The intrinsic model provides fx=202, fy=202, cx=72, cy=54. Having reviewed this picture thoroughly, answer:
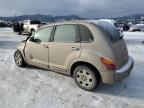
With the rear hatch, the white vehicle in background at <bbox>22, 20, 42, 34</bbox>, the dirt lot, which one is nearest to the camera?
the dirt lot

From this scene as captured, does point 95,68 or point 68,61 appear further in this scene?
point 68,61

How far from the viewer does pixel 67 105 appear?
455 cm

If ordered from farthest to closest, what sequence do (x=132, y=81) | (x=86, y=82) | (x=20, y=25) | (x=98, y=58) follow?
1. (x=20, y=25)
2. (x=132, y=81)
3. (x=86, y=82)
4. (x=98, y=58)

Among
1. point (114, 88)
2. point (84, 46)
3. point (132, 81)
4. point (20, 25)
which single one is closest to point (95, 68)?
point (84, 46)

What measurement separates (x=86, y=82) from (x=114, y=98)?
0.81 m

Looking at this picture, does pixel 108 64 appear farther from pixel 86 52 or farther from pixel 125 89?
pixel 125 89

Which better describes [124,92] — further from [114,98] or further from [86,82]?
[86,82]

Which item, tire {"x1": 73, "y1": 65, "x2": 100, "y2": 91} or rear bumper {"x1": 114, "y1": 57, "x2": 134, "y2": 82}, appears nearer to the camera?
rear bumper {"x1": 114, "y1": 57, "x2": 134, "y2": 82}

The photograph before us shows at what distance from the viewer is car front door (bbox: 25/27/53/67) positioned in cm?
615

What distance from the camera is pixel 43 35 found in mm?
6293

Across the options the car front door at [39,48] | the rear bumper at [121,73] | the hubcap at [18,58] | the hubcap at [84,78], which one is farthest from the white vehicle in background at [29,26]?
the rear bumper at [121,73]

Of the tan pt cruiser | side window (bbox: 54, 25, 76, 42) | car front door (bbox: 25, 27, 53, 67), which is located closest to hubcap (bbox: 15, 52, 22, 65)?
car front door (bbox: 25, 27, 53, 67)

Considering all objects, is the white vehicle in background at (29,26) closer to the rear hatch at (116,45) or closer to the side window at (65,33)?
the side window at (65,33)

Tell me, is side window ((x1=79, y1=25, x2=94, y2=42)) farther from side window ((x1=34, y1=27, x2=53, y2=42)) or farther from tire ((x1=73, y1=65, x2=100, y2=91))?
side window ((x1=34, y1=27, x2=53, y2=42))
